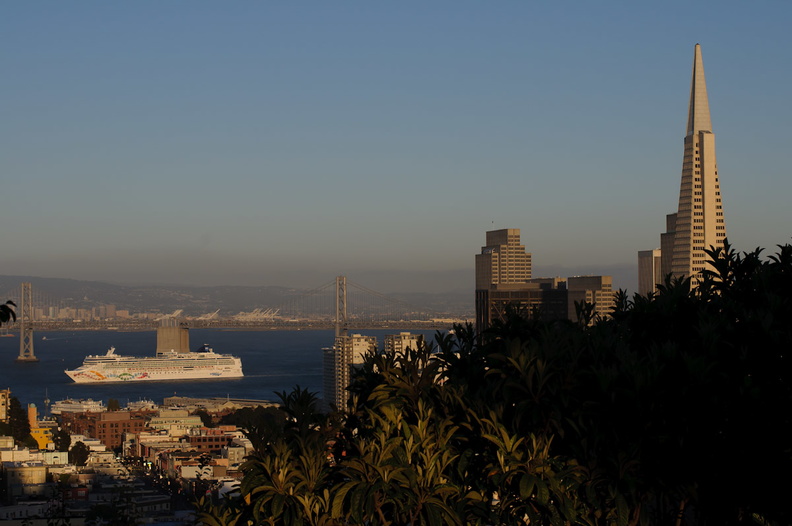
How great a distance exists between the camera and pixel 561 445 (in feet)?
19.2

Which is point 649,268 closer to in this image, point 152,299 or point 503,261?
point 503,261

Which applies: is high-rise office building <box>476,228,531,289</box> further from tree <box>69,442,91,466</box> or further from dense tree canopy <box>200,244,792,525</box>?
dense tree canopy <box>200,244,792,525</box>

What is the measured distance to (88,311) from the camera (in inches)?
6412

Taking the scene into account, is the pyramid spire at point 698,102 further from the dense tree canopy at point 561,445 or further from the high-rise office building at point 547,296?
the dense tree canopy at point 561,445

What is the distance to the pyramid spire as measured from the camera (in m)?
40.1

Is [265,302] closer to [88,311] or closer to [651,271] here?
[88,311]

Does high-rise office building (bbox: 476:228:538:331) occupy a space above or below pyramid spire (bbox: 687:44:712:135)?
below

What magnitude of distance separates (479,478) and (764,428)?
4.97 feet

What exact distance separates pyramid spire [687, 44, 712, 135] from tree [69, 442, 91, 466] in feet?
83.7

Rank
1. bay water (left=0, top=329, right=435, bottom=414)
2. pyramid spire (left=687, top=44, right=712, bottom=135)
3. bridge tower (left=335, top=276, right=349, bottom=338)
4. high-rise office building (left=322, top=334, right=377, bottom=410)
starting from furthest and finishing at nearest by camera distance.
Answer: bridge tower (left=335, top=276, right=349, bottom=338) < bay water (left=0, top=329, right=435, bottom=414) < high-rise office building (left=322, top=334, right=377, bottom=410) < pyramid spire (left=687, top=44, right=712, bottom=135)

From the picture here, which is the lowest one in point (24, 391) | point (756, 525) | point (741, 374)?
point (24, 391)

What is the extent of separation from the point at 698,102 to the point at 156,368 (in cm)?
4145

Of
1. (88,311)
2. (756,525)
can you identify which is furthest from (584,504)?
(88,311)

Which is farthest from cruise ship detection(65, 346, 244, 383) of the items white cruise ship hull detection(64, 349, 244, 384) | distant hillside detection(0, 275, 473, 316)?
distant hillside detection(0, 275, 473, 316)
